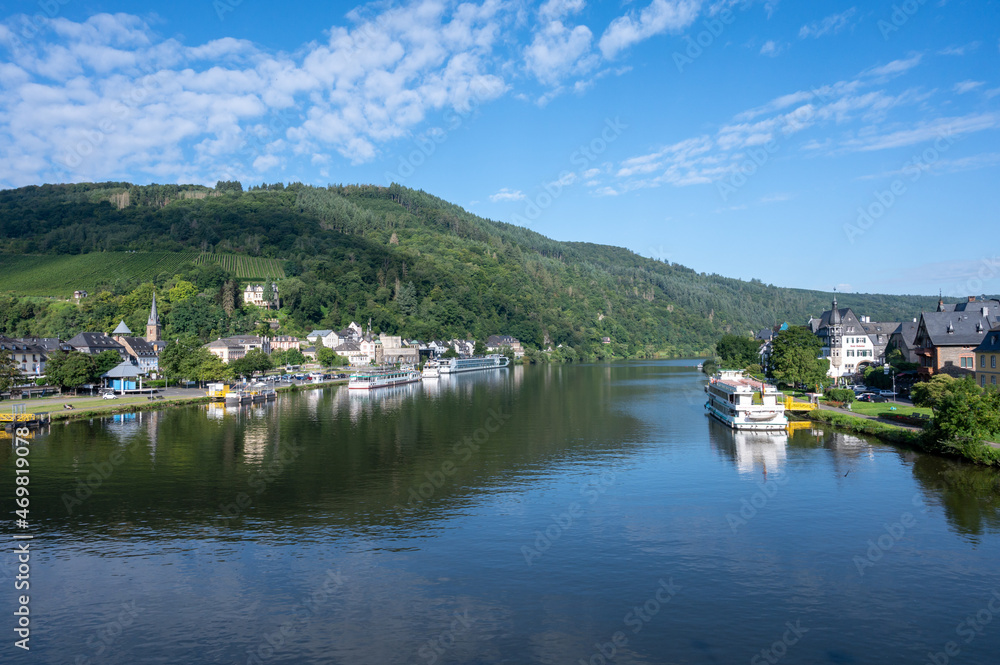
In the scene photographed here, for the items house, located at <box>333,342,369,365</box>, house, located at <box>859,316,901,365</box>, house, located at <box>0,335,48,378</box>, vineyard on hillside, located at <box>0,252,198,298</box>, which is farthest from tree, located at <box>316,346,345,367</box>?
house, located at <box>859,316,901,365</box>

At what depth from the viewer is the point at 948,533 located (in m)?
22.0

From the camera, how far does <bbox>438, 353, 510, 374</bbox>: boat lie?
120m

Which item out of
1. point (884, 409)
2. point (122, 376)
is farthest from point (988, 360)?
point (122, 376)

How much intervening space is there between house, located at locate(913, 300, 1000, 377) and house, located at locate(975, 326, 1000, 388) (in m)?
3.43

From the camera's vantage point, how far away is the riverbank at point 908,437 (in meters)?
30.8

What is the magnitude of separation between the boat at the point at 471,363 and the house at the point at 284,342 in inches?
1067

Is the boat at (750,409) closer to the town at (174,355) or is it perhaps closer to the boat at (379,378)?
the boat at (379,378)

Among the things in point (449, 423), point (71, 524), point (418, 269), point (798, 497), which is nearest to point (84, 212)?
point (418, 269)

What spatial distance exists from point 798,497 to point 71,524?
95.9 feet

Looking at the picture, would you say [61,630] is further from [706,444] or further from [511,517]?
[706,444]

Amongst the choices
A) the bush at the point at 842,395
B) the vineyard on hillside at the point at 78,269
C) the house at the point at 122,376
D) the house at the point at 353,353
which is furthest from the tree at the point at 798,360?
the vineyard on hillside at the point at 78,269

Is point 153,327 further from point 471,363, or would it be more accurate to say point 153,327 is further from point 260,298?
point 471,363

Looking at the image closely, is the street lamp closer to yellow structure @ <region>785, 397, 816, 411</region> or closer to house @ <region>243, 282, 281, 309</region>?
yellow structure @ <region>785, 397, 816, 411</region>

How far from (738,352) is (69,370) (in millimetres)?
85698
